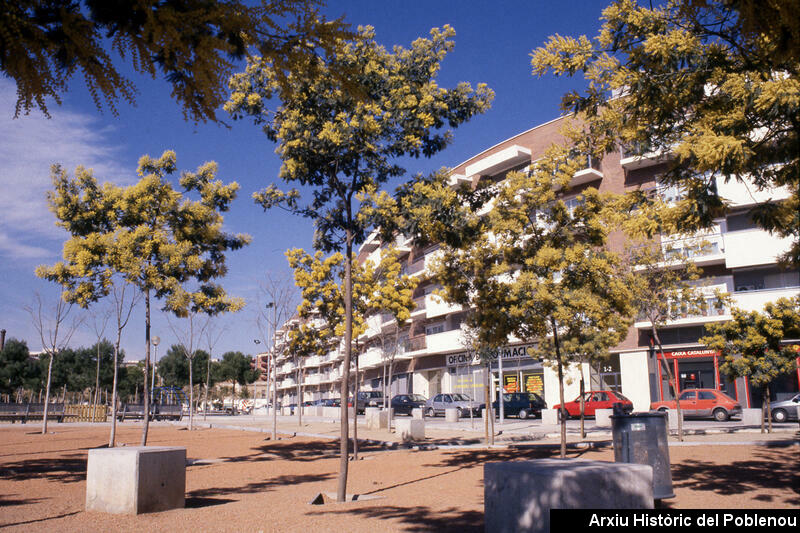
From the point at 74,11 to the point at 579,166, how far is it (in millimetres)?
10949

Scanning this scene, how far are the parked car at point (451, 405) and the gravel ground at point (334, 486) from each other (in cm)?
1911

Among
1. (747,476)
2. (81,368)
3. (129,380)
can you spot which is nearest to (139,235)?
(747,476)

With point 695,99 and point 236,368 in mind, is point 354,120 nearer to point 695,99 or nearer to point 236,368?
point 695,99

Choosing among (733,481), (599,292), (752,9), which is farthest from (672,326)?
(752,9)

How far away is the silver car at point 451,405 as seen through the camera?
3538 centimetres

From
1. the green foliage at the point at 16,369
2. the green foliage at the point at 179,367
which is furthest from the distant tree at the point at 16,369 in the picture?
the green foliage at the point at 179,367

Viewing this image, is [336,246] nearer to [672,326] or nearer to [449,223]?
[449,223]

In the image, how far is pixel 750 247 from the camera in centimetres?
2902

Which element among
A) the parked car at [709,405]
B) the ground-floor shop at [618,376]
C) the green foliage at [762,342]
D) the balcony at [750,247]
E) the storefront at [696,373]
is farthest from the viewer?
the storefront at [696,373]

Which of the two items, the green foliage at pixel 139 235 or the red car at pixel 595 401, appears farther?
the red car at pixel 595 401

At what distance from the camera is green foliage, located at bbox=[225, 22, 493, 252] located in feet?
32.2

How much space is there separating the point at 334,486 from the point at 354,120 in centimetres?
612

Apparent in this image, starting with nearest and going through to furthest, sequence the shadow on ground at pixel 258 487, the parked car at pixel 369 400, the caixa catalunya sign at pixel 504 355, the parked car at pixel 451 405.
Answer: the shadow on ground at pixel 258 487, the caixa catalunya sign at pixel 504 355, the parked car at pixel 451 405, the parked car at pixel 369 400

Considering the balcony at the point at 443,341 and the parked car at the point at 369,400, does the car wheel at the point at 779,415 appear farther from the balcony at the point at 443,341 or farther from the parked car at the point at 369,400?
the parked car at the point at 369,400
